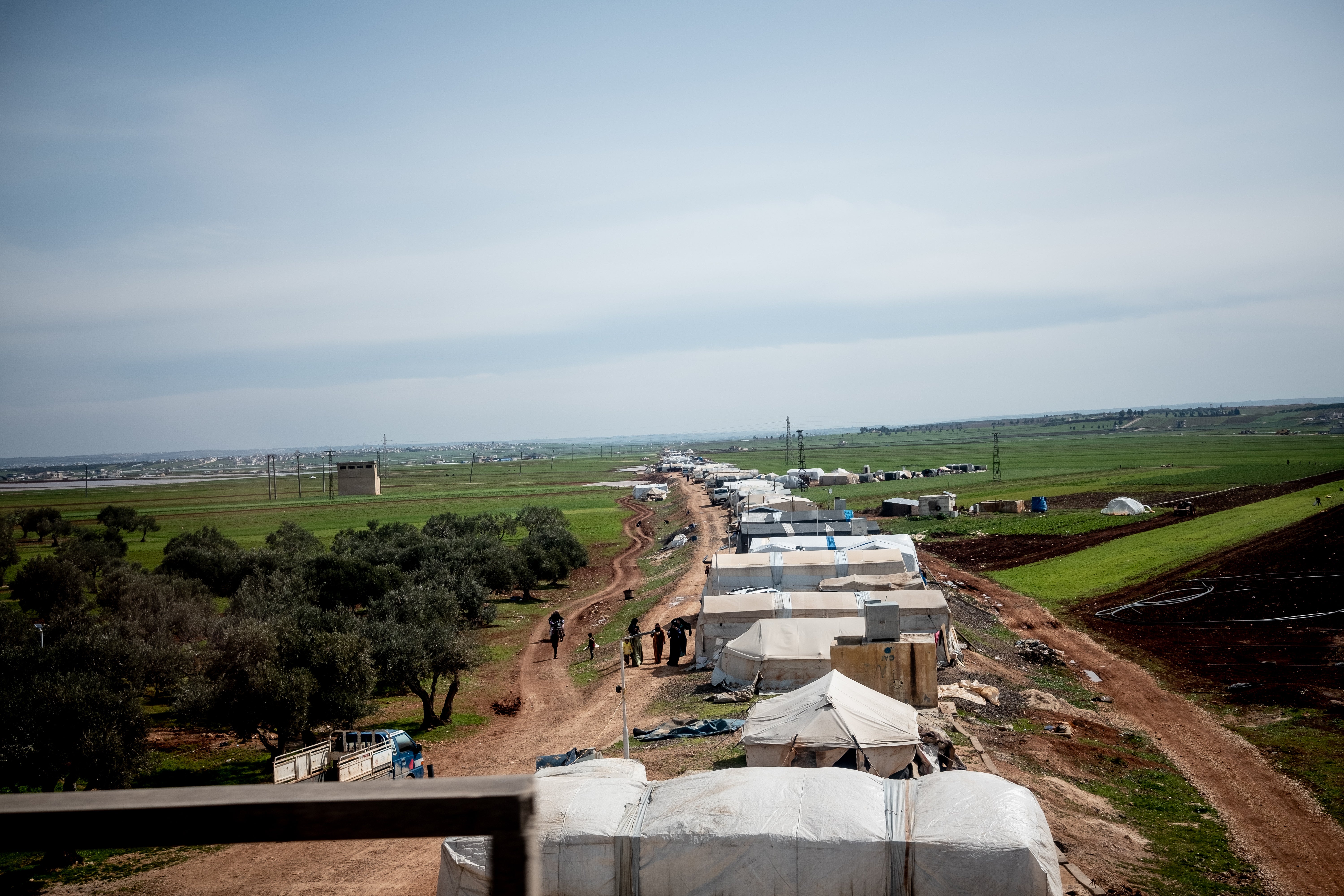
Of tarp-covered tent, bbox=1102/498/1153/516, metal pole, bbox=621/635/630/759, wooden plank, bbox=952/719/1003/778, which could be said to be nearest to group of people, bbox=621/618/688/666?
metal pole, bbox=621/635/630/759

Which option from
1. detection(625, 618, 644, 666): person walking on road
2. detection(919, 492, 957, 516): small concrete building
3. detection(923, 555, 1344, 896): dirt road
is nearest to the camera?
detection(923, 555, 1344, 896): dirt road

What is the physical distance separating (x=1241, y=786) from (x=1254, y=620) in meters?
18.5

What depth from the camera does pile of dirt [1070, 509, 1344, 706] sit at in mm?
27016

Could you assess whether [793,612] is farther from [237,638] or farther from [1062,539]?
[1062,539]

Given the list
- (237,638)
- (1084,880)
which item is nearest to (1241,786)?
(1084,880)

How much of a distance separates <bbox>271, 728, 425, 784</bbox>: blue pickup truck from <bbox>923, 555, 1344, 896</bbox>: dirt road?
54.7ft

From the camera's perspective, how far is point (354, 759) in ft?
64.1

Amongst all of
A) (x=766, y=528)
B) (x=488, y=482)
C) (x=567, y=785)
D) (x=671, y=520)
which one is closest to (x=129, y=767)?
(x=567, y=785)

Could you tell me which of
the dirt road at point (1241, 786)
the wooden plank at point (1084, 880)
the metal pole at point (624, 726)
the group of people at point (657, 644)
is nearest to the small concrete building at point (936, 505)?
the dirt road at point (1241, 786)

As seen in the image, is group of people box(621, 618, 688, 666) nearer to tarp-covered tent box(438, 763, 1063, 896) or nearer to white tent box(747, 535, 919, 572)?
white tent box(747, 535, 919, 572)

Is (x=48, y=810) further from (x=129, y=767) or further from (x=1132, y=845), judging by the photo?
(x=129, y=767)

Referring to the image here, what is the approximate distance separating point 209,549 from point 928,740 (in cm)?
4952

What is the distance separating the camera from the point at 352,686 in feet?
78.3

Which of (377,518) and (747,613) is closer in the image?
(747,613)
